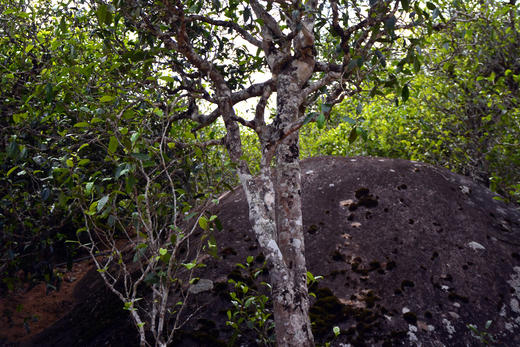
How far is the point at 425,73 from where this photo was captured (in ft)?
31.6

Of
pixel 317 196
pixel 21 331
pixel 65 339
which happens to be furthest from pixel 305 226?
pixel 21 331

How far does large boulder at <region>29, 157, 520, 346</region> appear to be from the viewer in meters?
4.83

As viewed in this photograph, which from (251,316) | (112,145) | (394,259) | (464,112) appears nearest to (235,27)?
(112,145)

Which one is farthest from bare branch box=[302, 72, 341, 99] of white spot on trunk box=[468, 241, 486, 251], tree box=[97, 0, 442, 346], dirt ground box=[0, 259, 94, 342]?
dirt ground box=[0, 259, 94, 342]

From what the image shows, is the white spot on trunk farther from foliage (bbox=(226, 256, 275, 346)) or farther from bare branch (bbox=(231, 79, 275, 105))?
bare branch (bbox=(231, 79, 275, 105))

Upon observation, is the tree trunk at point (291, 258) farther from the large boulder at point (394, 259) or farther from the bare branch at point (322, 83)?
the large boulder at point (394, 259)

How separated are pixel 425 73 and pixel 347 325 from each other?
6.88m

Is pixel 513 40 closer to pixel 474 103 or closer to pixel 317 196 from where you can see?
pixel 474 103

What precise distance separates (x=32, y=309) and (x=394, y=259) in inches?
304

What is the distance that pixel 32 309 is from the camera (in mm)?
8969

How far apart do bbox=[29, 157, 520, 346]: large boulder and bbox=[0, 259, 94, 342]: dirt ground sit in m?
2.10

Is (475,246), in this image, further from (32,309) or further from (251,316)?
(32,309)

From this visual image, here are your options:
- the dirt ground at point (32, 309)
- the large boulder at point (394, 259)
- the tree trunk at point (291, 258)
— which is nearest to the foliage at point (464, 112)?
the large boulder at point (394, 259)

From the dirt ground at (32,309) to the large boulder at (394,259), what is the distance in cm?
210
